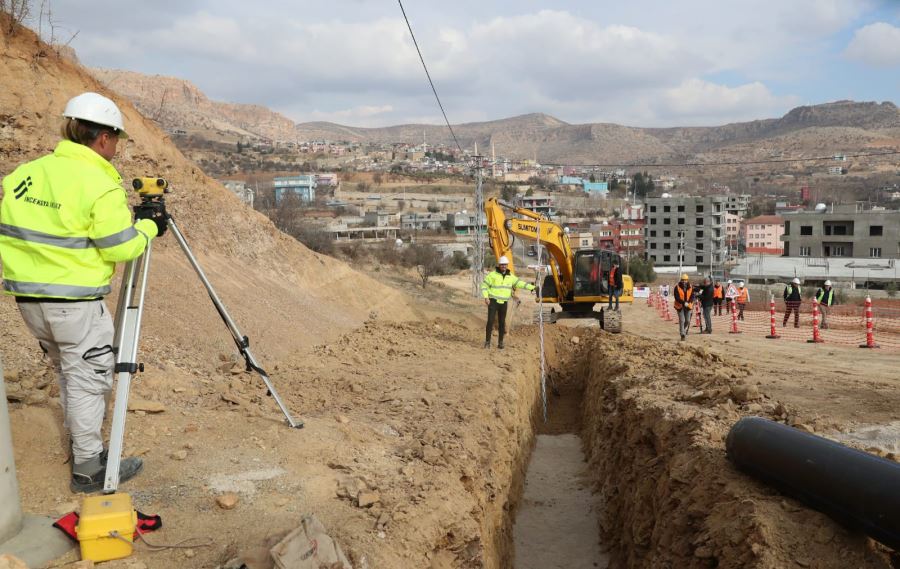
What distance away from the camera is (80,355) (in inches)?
159

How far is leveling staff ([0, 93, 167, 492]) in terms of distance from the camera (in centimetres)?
382

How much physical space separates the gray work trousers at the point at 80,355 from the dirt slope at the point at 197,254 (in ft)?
7.64

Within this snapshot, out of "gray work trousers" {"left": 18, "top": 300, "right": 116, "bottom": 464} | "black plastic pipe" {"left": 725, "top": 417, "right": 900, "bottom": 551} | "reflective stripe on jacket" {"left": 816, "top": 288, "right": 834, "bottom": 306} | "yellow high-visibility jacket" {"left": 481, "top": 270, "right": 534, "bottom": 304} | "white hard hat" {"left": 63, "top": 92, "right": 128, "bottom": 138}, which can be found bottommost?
"reflective stripe on jacket" {"left": 816, "top": 288, "right": 834, "bottom": 306}

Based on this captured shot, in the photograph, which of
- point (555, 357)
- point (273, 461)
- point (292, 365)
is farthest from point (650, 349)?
point (273, 461)

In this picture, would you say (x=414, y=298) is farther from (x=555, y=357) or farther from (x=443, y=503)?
(x=443, y=503)

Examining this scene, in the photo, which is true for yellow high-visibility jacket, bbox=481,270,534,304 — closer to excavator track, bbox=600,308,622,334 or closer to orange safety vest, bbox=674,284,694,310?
excavator track, bbox=600,308,622,334

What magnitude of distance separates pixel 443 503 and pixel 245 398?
7.96 feet

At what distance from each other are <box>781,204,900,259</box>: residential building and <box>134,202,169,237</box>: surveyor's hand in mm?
66614

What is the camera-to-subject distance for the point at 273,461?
484 cm

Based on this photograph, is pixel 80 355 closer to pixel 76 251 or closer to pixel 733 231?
pixel 76 251

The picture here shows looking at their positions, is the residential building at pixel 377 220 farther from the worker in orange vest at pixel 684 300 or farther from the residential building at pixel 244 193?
the worker in orange vest at pixel 684 300

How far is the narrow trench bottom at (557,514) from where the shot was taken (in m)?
8.16

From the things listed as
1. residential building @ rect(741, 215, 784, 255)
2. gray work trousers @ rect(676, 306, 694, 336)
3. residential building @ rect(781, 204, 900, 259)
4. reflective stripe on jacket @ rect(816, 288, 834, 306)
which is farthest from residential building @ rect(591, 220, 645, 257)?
gray work trousers @ rect(676, 306, 694, 336)

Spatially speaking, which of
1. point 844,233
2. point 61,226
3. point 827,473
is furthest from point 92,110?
point 844,233
